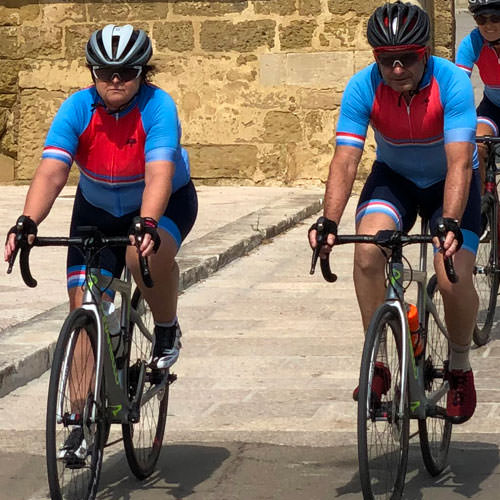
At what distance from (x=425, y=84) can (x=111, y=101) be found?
115 centimetres

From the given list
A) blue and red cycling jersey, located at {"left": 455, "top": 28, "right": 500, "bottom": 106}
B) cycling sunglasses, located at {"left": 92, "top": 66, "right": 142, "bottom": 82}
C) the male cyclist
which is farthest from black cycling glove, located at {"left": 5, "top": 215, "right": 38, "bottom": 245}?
blue and red cycling jersey, located at {"left": 455, "top": 28, "right": 500, "bottom": 106}

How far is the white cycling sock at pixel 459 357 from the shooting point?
5.56 m

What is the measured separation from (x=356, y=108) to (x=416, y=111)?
0.22 metres

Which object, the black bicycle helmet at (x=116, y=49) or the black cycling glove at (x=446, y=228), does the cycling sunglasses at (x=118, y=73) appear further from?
the black cycling glove at (x=446, y=228)

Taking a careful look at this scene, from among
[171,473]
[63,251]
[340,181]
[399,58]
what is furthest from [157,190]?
[63,251]

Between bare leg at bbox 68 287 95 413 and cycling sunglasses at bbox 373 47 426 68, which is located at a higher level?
cycling sunglasses at bbox 373 47 426 68

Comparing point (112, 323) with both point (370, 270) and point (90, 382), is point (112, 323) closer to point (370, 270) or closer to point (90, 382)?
point (90, 382)

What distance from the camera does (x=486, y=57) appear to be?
8203mm

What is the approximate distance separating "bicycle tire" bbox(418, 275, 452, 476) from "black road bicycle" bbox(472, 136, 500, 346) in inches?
86.5

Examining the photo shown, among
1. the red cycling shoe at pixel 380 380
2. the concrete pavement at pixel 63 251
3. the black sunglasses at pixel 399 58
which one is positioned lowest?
the concrete pavement at pixel 63 251

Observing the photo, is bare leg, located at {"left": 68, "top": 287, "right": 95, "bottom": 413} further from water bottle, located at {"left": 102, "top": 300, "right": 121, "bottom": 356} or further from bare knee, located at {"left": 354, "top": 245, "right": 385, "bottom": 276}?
bare knee, located at {"left": 354, "top": 245, "right": 385, "bottom": 276}

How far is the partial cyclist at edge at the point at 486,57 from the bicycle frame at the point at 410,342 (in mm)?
2530

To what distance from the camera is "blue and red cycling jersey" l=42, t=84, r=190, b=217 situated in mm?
5289

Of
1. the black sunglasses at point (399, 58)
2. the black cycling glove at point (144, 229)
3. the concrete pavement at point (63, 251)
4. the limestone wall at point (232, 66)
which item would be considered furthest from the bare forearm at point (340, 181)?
the limestone wall at point (232, 66)
